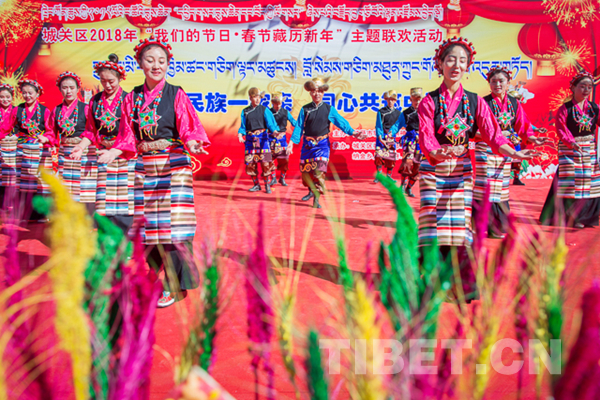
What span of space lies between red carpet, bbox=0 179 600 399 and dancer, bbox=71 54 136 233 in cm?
70

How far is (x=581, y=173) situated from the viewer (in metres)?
4.98

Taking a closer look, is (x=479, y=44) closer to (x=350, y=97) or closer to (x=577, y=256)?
(x=350, y=97)

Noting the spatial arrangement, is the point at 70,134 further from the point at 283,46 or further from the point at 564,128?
the point at 283,46

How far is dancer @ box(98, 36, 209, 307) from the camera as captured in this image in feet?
8.71

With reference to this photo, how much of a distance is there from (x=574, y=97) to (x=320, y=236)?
3242 mm

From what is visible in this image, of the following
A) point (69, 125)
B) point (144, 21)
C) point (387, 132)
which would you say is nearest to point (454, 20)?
point (387, 132)

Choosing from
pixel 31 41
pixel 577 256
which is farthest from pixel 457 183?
pixel 31 41

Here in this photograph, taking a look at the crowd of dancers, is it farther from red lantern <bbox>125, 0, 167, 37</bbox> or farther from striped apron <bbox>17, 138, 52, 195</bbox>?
red lantern <bbox>125, 0, 167, 37</bbox>

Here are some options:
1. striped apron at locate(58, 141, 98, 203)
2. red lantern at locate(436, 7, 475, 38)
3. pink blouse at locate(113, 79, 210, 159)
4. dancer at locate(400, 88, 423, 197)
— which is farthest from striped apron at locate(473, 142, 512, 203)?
red lantern at locate(436, 7, 475, 38)

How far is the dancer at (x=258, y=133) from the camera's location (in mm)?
7820

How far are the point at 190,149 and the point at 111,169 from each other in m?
1.78

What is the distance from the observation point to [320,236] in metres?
4.55

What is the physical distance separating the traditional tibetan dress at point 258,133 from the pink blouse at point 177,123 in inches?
200

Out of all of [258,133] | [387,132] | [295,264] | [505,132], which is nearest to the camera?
[295,264]
